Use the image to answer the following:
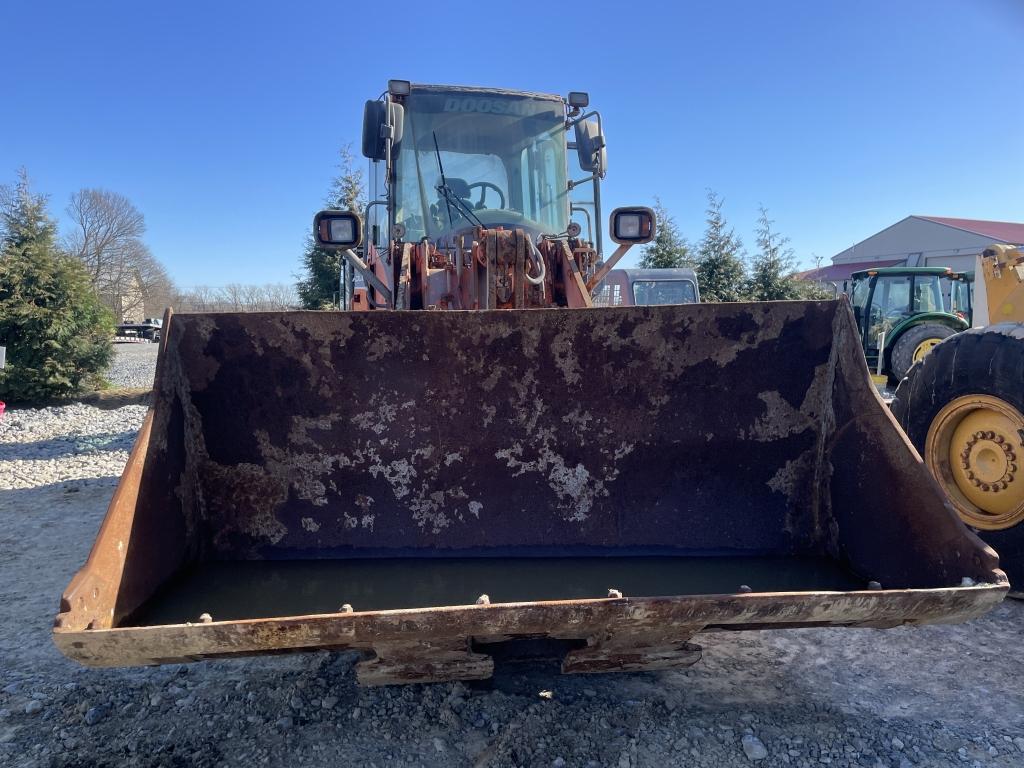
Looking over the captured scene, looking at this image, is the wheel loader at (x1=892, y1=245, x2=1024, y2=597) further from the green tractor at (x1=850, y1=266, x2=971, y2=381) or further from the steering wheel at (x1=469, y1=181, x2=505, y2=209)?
the green tractor at (x1=850, y1=266, x2=971, y2=381)

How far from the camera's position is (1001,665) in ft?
8.80

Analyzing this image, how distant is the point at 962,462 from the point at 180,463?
3.75 m

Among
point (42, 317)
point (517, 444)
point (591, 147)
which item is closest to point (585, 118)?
point (591, 147)

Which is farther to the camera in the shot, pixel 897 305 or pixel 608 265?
pixel 897 305

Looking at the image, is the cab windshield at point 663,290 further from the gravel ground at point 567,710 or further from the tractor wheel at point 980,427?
the gravel ground at point 567,710

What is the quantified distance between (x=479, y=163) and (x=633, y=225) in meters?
1.42

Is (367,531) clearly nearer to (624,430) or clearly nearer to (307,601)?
(307,601)

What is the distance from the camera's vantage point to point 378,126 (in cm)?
454

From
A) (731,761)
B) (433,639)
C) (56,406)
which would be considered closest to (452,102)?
(433,639)

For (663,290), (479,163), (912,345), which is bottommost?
(912,345)

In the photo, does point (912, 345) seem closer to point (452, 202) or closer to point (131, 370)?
point (452, 202)

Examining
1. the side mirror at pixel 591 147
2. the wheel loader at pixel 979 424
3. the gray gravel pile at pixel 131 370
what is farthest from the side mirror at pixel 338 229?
the gray gravel pile at pixel 131 370

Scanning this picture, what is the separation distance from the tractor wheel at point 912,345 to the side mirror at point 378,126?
34.6ft

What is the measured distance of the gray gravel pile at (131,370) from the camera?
14189mm
